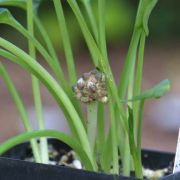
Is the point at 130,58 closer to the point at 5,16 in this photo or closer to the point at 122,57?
the point at 5,16

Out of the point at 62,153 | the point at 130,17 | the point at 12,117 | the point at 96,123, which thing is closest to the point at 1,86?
the point at 12,117

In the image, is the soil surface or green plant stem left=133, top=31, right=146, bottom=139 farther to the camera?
the soil surface

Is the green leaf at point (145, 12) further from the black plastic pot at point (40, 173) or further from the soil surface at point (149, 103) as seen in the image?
the soil surface at point (149, 103)

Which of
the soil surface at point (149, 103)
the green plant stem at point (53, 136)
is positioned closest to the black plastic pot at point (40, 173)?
the green plant stem at point (53, 136)

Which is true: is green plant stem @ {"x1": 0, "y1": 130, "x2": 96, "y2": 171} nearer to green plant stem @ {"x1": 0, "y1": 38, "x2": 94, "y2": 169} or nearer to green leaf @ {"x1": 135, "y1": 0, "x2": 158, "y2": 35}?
green plant stem @ {"x1": 0, "y1": 38, "x2": 94, "y2": 169}

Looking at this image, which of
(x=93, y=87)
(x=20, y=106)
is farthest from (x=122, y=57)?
(x=93, y=87)

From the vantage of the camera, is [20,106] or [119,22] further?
[119,22]

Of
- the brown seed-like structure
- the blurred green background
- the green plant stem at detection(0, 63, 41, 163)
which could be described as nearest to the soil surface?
the blurred green background
